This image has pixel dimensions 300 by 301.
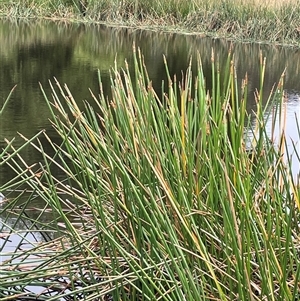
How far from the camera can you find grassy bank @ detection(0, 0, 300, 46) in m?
9.12

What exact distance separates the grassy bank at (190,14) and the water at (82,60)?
411 millimetres

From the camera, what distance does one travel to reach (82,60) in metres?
7.37

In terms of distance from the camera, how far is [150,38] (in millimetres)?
9375

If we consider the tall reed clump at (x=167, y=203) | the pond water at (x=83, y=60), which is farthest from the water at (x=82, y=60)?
the tall reed clump at (x=167, y=203)

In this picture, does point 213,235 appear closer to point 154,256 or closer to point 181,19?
point 154,256

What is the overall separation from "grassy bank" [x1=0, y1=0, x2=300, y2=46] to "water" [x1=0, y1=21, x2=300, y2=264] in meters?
0.41

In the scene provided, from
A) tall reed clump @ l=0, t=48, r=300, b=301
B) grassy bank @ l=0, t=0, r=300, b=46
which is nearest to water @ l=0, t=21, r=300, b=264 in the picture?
grassy bank @ l=0, t=0, r=300, b=46

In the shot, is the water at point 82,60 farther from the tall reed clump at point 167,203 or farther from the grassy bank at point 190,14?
the tall reed clump at point 167,203

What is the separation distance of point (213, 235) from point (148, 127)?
0.25m

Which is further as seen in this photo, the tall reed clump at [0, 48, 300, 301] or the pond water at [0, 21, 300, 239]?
the pond water at [0, 21, 300, 239]

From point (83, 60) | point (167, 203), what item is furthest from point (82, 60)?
point (167, 203)

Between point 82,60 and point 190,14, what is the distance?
3158 millimetres

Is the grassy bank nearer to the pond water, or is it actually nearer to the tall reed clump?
the pond water

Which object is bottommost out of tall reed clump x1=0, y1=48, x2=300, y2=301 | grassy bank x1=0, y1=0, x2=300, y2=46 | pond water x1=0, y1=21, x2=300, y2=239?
pond water x1=0, y1=21, x2=300, y2=239
